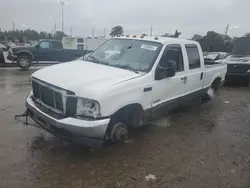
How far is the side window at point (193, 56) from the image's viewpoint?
237 inches

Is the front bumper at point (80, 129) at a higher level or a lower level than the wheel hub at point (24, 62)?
higher

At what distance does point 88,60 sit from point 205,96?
3.65m

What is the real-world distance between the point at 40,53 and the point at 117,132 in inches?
517

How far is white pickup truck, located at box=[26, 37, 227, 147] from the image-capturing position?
3758mm

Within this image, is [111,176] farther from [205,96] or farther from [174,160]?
[205,96]

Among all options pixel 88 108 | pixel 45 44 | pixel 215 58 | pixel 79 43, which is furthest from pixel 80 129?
pixel 79 43

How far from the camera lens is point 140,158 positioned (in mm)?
4250

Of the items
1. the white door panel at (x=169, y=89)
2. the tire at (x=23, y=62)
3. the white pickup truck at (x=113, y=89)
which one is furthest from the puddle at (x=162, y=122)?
the tire at (x=23, y=62)

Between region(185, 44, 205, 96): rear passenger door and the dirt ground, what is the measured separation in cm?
81

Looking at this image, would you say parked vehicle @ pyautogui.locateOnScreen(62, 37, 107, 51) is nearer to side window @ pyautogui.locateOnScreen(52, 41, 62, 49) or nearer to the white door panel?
side window @ pyautogui.locateOnScreen(52, 41, 62, 49)

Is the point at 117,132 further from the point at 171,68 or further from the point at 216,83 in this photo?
the point at 216,83

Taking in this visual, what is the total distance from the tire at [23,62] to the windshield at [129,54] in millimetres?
10326

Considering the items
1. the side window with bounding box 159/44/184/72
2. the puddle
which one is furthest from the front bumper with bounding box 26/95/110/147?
the puddle

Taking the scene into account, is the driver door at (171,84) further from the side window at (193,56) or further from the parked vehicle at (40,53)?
the parked vehicle at (40,53)
